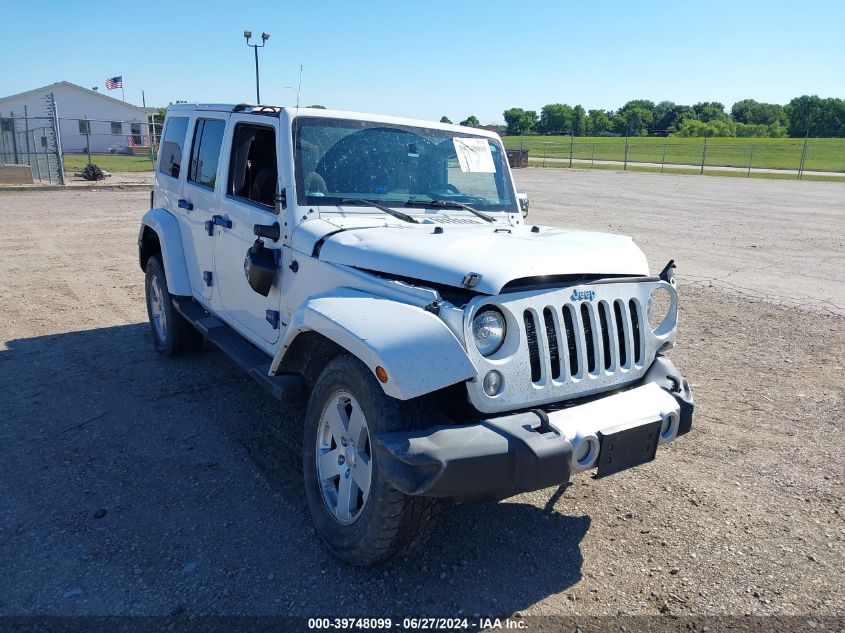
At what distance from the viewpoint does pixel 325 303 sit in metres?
3.25

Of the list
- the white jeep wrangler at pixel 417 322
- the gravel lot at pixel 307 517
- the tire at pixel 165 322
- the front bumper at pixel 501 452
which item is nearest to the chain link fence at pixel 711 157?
the gravel lot at pixel 307 517

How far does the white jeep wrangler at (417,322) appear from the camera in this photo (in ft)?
8.99

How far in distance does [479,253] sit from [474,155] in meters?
1.79

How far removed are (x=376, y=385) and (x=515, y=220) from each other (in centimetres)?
231

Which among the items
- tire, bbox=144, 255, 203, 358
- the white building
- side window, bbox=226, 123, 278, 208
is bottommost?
tire, bbox=144, 255, 203, 358

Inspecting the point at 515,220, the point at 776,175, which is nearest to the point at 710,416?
the point at 515,220

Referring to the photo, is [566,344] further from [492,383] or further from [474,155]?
[474,155]

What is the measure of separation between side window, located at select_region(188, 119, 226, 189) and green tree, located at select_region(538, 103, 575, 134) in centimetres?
11814

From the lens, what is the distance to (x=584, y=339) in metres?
3.19

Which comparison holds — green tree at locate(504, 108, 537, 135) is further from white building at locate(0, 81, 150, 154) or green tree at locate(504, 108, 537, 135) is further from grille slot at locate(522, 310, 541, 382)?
grille slot at locate(522, 310, 541, 382)

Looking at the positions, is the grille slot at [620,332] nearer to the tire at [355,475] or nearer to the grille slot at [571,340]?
the grille slot at [571,340]

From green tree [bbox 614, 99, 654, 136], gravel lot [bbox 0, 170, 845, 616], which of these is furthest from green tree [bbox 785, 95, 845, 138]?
gravel lot [bbox 0, 170, 845, 616]

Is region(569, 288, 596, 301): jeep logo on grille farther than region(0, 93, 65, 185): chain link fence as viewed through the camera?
No

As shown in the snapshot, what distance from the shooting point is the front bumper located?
2.58m
